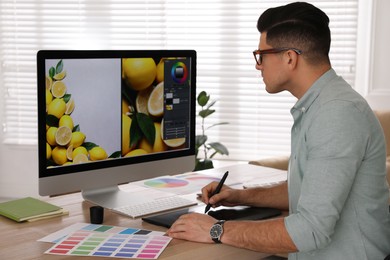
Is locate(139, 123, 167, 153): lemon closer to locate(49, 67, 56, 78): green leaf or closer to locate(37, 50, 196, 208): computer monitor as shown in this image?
locate(37, 50, 196, 208): computer monitor

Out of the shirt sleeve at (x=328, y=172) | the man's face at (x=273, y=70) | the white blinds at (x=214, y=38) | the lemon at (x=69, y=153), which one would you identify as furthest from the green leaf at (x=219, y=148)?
the shirt sleeve at (x=328, y=172)

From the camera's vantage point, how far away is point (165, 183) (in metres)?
2.71

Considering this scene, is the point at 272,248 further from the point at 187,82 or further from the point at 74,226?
the point at 187,82

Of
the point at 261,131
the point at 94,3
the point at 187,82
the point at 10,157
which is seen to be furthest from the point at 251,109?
the point at 187,82

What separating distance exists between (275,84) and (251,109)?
2977 mm

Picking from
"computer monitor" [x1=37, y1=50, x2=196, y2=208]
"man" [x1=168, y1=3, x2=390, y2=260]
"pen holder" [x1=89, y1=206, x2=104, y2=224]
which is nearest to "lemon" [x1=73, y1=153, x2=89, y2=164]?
"computer monitor" [x1=37, y1=50, x2=196, y2=208]

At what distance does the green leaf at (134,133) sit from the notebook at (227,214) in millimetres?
321

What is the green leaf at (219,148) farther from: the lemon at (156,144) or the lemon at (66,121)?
the lemon at (66,121)

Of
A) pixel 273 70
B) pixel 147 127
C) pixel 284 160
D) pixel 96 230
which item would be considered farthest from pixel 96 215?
pixel 284 160

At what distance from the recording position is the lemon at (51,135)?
7.04 feet

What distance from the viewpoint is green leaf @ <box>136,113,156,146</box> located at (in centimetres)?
238

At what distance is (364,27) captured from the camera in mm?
4680

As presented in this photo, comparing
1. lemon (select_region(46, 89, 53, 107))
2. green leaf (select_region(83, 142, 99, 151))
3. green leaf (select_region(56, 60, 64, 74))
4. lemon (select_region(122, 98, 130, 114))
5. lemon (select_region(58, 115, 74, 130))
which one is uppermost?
green leaf (select_region(56, 60, 64, 74))

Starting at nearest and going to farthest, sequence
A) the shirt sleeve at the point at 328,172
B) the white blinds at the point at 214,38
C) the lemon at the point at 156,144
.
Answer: the shirt sleeve at the point at 328,172 < the lemon at the point at 156,144 < the white blinds at the point at 214,38
